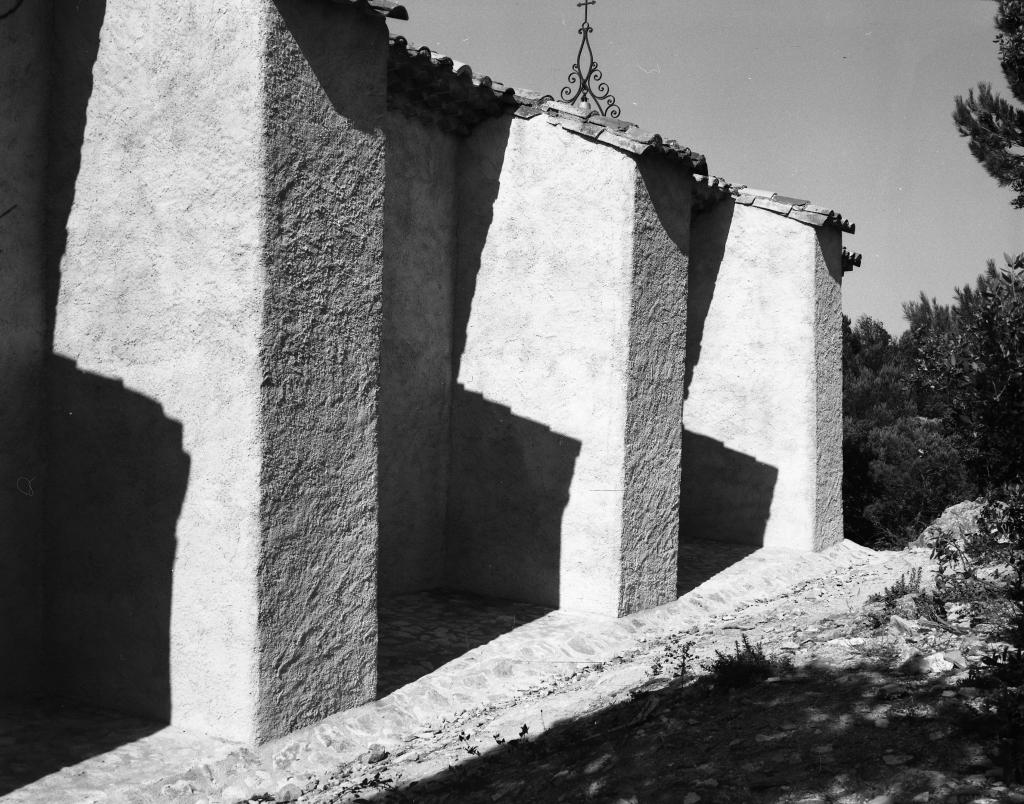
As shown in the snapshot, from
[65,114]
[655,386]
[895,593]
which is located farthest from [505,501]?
[65,114]

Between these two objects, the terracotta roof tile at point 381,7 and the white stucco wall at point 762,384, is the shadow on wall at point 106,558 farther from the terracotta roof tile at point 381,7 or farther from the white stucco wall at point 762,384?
the white stucco wall at point 762,384

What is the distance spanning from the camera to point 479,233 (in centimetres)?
859

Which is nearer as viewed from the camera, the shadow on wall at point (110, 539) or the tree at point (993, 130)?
the shadow on wall at point (110, 539)

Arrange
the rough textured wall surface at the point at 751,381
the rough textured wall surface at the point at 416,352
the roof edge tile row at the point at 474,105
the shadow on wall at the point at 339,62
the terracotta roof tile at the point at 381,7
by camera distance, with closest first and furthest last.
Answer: the shadow on wall at the point at 339,62, the terracotta roof tile at the point at 381,7, the roof edge tile row at the point at 474,105, the rough textured wall surface at the point at 416,352, the rough textured wall surface at the point at 751,381

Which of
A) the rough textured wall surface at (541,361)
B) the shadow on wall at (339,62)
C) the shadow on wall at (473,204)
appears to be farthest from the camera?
the shadow on wall at (473,204)

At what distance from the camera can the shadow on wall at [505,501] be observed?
26.9ft

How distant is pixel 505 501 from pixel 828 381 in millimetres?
4619

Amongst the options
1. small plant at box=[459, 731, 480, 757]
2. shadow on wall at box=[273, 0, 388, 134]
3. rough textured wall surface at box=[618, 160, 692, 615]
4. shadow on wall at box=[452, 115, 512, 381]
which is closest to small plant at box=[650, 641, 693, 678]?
rough textured wall surface at box=[618, 160, 692, 615]

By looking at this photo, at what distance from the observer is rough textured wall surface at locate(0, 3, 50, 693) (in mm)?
5391

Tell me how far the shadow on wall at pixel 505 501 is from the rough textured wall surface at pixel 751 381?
12.0ft

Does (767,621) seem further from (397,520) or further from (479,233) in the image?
(479,233)

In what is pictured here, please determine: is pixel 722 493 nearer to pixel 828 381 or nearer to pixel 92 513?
pixel 828 381

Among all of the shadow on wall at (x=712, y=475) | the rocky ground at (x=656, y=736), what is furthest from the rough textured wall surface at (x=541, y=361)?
the shadow on wall at (x=712, y=475)

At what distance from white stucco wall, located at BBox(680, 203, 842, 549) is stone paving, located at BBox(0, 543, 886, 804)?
748 mm
